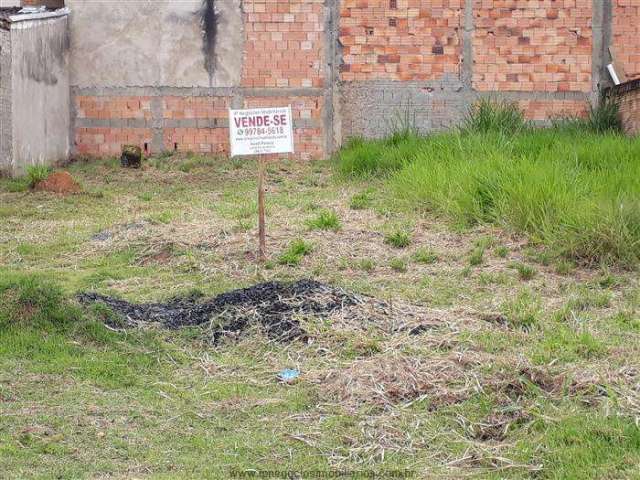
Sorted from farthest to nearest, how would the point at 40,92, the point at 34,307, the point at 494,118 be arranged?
1. the point at 494,118
2. the point at 40,92
3. the point at 34,307

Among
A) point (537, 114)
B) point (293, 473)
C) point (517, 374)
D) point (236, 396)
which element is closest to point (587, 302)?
point (517, 374)

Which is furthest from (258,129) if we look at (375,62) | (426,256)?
(375,62)

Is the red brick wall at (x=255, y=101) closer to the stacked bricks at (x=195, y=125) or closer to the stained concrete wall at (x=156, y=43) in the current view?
the stacked bricks at (x=195, y=125)

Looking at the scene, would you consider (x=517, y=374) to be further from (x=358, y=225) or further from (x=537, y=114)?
(x=537, y=114)

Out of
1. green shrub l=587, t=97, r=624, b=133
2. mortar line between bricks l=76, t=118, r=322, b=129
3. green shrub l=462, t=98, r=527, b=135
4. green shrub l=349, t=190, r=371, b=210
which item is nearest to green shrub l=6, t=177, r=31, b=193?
mortar line between bricks l=76, t=118, r=322, b=129

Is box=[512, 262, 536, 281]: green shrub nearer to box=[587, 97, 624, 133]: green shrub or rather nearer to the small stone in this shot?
box=[587, 97, 624, 133]: green shrub

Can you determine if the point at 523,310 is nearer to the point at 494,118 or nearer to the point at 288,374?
the point at 288,374

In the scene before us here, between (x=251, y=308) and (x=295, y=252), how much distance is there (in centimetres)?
183

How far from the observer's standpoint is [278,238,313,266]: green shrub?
9.22 meters

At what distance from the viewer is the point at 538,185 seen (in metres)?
10.0

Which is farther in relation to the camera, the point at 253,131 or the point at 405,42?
the point at 405,42

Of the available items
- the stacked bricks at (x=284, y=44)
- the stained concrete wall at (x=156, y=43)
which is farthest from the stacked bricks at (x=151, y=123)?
the stacked bricks at (x=284, y=44)

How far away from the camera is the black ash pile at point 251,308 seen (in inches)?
291

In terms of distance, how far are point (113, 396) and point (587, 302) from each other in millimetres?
3902
